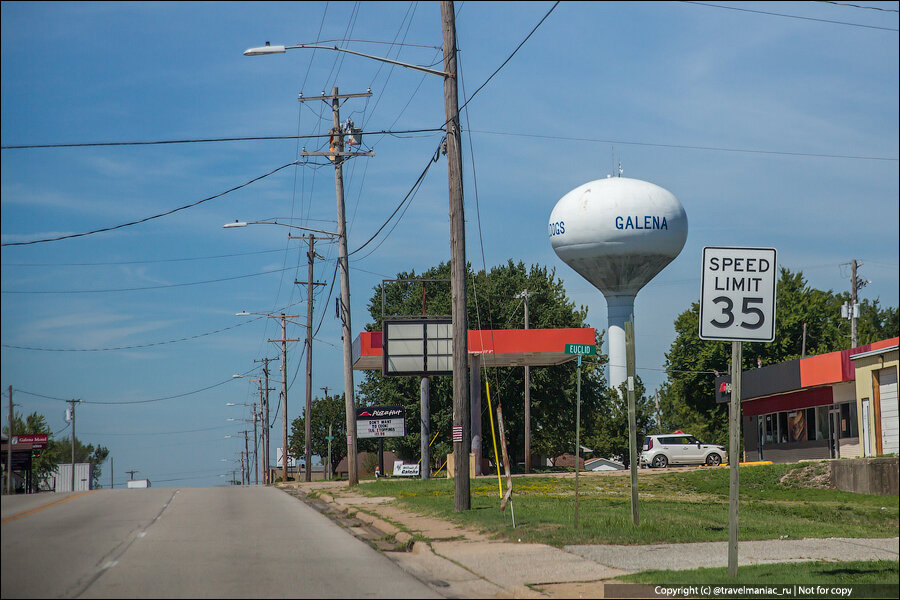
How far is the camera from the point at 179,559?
1241cm

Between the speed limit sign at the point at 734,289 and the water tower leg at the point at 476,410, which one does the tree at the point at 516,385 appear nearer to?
the water tower leg at the point at 476,410

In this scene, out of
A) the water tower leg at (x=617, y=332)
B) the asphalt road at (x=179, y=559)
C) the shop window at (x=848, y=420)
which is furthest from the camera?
the water tower leg at (x=617, y=332)

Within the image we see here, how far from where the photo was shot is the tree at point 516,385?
187ft

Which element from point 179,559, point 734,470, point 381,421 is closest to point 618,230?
point 381,421

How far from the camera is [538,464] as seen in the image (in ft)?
249

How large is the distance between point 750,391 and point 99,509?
40415mm

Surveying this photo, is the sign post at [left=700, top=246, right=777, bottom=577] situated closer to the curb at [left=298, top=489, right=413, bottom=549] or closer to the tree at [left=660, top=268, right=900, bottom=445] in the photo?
the curb at [left=298, top=489, right=413, bottom=549]

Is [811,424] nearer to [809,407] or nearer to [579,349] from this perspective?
[809,407]

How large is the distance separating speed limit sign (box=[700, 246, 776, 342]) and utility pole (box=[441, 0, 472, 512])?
366 inches

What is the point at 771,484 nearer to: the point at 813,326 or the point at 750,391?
the point at 750,391

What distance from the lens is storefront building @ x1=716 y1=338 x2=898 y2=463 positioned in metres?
39.3

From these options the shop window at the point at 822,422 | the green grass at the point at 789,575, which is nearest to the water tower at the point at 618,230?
the shop window at the point at 822,422

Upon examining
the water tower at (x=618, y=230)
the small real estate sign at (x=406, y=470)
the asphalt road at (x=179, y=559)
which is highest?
the water tower at (x=618, y=230)

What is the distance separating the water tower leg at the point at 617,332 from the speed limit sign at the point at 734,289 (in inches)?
1755
